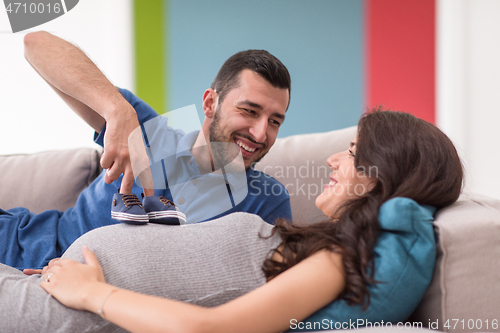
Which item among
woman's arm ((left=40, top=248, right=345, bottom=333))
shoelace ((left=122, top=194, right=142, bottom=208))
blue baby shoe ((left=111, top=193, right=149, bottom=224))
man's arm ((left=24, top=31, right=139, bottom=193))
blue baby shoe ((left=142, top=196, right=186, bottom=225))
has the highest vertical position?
man's arm ((left=24, top=31, right=139, bottom=193))

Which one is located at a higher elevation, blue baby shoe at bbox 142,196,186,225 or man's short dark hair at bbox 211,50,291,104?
man's short dark hair at bbox 211,50,291,104

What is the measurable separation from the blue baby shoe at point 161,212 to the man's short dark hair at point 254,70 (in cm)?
72

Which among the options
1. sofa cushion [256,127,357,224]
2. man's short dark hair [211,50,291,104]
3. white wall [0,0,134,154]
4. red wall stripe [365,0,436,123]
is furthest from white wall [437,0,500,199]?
white wall [0,0,134,154]

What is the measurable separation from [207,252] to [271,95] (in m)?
0.83

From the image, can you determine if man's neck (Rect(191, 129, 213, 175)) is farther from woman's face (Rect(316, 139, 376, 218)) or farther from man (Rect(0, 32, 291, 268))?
woman's face (Rect(316, 139, 376, 218))

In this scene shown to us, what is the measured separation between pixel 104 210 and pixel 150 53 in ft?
4.92

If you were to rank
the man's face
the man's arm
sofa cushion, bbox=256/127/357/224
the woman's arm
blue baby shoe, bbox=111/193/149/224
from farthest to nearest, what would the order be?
sofa cushion, bbox=256/127/357/224 → the man's face → the man's arm → blue baby shoe, bbox=111/193/149/224 → the woman's arm

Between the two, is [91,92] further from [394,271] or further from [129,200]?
[394,271]

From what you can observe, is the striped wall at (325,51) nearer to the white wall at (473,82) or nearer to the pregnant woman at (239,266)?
the white wall at (473,82)

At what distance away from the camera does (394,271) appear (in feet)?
2.23

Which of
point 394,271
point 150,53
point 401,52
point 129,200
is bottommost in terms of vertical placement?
point 394,271

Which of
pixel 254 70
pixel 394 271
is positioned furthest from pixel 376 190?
pixel 254 70

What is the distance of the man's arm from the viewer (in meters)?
0.94

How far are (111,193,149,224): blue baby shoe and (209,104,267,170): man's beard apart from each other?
0.66m
